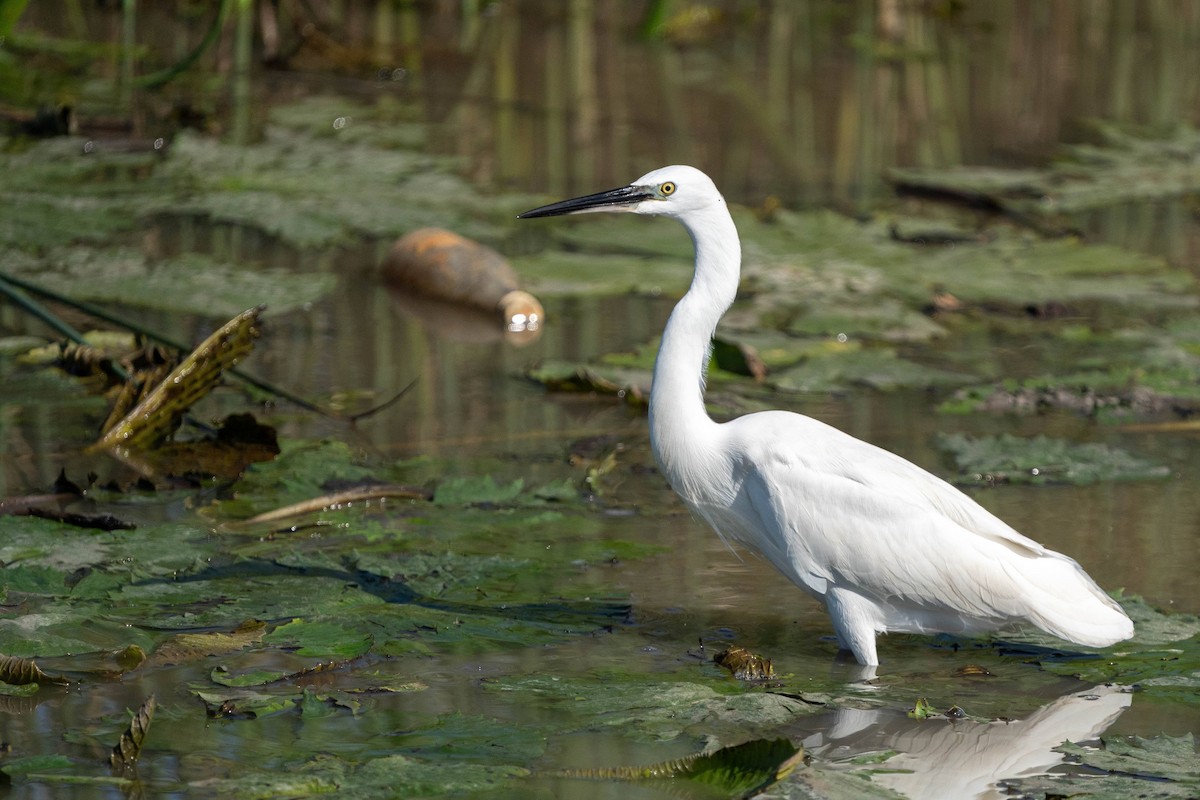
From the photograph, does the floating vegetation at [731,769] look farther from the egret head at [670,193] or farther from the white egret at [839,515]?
the egret head at [670,193]

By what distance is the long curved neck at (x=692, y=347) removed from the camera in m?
4.24

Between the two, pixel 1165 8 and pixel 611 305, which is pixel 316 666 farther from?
pixel 1165 8

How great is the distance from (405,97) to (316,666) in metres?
8.26

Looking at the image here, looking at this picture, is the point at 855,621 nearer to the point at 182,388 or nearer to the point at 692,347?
the point at 692,347

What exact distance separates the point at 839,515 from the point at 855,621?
265 mm

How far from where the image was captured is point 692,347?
429 centimetres

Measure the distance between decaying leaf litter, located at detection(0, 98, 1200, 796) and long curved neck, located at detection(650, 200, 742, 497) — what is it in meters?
0.47

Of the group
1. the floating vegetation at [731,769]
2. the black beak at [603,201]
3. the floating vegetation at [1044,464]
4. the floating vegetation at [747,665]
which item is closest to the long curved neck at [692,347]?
the black beak at [603,201]

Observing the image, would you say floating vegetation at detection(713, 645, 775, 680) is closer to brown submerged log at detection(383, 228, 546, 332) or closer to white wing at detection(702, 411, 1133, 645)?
white wing at detection(702, 411, 1133, 645)

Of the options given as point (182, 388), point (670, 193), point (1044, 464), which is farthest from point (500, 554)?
point (1044, 464)

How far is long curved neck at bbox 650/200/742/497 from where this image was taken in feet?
13.9

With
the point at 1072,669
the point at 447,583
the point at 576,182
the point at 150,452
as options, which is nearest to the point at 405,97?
the point at 576,182

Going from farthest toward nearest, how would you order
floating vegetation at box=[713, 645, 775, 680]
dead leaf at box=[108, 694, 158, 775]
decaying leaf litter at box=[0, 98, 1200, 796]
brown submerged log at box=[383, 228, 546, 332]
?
brown submerged log at box=[383, 228, 546, 332] → floating vegetation at box=[713, 645, 775, 680] → decaying leaf litter at box=[0, 98, 1200, 796] → dead leaf at box=[108, 694, 158, 775]

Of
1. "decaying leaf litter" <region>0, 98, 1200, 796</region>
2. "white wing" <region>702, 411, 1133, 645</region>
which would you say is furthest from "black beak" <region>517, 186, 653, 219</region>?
"decaying leaf litter" <region>0, 98, 1200, 796</region>
